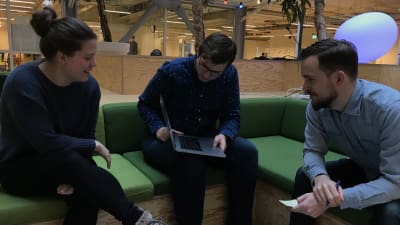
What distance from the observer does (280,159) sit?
76.8 inches

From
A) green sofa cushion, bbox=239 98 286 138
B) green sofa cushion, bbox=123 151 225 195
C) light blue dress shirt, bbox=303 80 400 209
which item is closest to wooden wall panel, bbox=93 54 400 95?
green sofa cushion, bbox=239 98 286 138

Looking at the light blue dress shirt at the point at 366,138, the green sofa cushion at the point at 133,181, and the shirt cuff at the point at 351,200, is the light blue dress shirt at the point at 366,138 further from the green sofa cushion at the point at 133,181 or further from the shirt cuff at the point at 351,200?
the green sofa cushion at the point at 133,181

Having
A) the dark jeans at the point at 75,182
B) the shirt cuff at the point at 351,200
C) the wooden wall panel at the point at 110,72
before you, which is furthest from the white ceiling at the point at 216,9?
the shirt cuff at the point at 351,200

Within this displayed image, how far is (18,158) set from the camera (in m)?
1.34

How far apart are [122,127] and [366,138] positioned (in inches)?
51.7

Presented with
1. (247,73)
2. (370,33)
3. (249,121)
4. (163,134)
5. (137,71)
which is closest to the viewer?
(163,134)

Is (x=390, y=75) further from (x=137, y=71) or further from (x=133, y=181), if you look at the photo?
(x=133, y=181)

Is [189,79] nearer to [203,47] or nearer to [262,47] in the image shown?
[203,47]

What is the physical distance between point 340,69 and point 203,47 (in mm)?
641

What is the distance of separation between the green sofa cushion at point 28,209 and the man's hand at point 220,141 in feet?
2.46

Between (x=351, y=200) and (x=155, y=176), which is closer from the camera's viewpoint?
(x=351, y=200)

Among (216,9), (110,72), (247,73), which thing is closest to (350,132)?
(247,73)

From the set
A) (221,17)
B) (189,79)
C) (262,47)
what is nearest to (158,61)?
(189,79)

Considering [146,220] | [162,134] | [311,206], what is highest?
[162,134]
